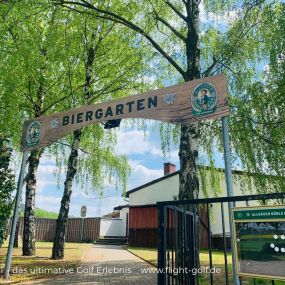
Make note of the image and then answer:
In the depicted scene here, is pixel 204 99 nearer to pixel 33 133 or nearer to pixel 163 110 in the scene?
pixel 163 110

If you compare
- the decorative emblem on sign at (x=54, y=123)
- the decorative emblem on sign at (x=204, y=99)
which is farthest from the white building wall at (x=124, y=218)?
the decorative emblem on sign at (x=204, y=99)

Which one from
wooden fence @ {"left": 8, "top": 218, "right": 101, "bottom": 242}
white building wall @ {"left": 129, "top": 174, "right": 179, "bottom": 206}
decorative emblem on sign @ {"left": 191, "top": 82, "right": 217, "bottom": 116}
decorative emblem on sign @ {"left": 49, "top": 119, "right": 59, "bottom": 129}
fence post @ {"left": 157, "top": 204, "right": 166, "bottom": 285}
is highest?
white building wall @ {"left": 129, "top": 174, "right": 179, "bottom": 206}

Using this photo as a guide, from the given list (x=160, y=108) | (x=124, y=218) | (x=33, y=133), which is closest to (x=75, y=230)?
(x=124, y=218)

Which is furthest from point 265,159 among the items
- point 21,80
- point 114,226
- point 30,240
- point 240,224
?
point 114,226

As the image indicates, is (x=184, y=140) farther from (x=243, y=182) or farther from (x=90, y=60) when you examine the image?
(x=90, y=60)

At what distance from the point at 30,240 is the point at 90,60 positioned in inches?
299

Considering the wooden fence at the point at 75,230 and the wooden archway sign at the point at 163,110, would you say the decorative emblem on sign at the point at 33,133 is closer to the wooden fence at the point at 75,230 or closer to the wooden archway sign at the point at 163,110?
the wooden archway sign at the point at 163,110

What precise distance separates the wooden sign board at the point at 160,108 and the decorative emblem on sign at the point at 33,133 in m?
0.04

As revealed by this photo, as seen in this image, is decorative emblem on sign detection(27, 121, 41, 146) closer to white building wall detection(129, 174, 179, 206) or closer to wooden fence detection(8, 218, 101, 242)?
white building wall detection(129, 174, 179, 206)

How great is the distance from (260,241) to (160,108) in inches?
157

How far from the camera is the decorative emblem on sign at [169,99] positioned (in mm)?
7277

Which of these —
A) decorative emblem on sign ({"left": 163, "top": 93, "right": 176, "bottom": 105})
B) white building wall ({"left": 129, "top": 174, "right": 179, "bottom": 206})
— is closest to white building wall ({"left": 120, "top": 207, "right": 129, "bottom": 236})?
white building wall ({"left": 129, "top": 174, "right": 179, "bottom": 206})

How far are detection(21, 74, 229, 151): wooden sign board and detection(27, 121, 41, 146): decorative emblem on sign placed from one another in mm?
42

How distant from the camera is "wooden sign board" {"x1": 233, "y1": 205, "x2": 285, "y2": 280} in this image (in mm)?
3834
